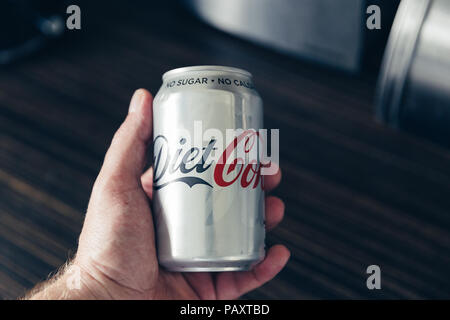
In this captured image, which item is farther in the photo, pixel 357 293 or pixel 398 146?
pixel 398 146

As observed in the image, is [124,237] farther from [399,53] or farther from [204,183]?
[399,53]

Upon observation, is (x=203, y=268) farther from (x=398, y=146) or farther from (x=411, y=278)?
(x=398, y=146)

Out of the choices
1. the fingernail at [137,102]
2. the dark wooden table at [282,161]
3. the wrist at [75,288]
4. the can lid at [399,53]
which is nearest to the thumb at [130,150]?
the fingernail at [137,102]

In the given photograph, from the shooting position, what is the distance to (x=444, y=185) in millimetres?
1004

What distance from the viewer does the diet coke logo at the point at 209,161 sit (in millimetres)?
651

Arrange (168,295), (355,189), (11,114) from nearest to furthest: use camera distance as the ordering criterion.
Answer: (168,295)
(355,189)
(11,114)

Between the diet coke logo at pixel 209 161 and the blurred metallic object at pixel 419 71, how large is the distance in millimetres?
461

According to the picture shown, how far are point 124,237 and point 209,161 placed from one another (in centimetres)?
19

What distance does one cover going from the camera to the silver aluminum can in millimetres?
648

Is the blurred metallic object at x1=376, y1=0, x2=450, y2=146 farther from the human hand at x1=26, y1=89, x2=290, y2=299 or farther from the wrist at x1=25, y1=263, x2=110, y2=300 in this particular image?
the wrist at x1=25, y1=263, x2=110, y2=300

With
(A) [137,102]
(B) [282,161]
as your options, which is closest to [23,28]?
(A) [137,102]

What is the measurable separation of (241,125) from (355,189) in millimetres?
441

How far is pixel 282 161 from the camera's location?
105cm
